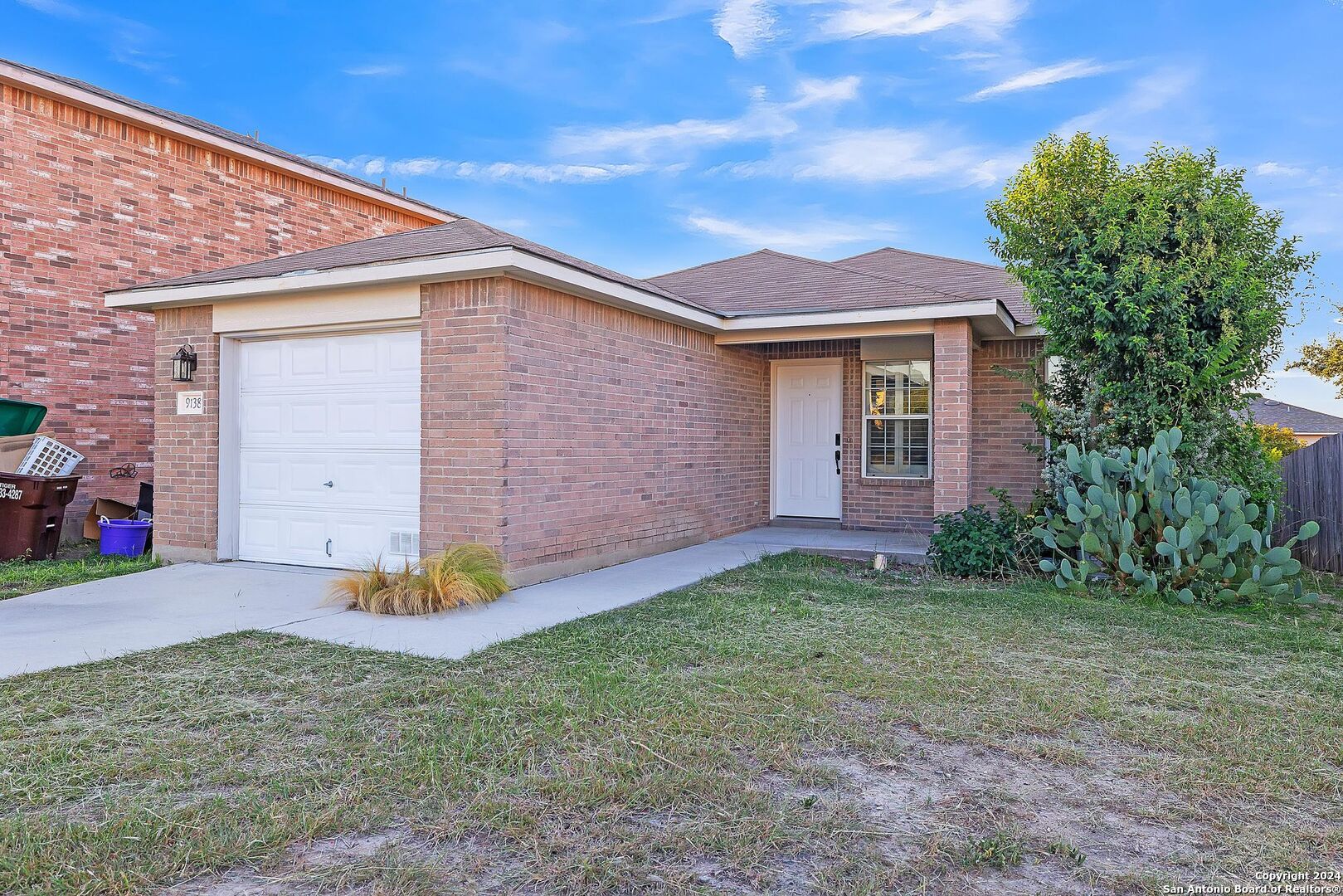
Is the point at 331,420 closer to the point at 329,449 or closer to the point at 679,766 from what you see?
the point at 329,449

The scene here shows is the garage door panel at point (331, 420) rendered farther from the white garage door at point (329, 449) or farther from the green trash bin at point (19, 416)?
the green trash bin at point (19, 416)

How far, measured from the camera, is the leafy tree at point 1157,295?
7625 mm

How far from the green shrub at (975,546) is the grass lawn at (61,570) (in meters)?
8.14

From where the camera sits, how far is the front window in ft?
37.3

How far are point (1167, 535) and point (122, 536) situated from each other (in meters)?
10.7

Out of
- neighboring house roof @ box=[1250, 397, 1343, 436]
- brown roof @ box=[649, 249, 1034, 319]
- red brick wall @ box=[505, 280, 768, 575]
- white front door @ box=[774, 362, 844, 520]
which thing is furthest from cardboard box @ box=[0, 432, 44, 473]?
neighboring house roof @ box=[1250, 397, 1343, 436]

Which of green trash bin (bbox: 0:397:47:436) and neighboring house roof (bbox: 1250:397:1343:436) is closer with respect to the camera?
green trash bin (bbox: 0:397:47:436)

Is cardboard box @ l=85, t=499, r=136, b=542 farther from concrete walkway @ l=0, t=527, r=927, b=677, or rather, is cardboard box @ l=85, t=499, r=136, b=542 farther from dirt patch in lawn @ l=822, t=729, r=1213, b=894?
dirt patch in lawn @ l=822, t=729, r=1213, b=894

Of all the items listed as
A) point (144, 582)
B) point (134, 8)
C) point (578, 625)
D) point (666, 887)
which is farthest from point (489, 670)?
point (134, 8)

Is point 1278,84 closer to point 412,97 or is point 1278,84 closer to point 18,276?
point 412,97

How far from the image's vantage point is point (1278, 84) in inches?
477

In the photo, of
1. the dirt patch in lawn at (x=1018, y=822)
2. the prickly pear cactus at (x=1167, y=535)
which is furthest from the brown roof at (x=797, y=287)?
the dirt patch in lawn at (x=1018, y=822)

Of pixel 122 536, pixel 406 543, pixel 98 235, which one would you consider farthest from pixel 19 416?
pixel 406 543

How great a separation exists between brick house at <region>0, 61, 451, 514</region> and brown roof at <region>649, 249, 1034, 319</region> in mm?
6633
